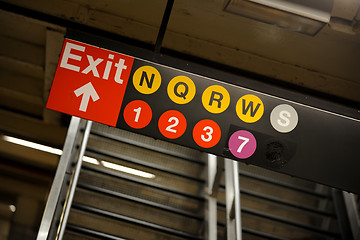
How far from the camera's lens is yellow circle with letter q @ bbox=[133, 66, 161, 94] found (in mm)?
2975

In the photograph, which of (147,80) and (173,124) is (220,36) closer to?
(147,80)

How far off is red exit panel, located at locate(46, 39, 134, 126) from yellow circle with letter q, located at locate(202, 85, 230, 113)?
57 cm

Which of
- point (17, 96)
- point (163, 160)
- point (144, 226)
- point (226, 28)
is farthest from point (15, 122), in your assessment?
point (226, 28)

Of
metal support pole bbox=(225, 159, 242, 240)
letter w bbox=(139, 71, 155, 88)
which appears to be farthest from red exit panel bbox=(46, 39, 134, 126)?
metal support pole bbox=(225, 159, 242, 240)

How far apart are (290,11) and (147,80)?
111 cm

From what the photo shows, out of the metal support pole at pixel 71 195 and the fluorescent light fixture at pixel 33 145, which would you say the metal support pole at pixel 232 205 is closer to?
the metal support pole at pixel 71 195

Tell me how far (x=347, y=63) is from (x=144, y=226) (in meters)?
2.70

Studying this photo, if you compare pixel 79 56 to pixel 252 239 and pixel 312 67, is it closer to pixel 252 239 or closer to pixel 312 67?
pixel 312 67

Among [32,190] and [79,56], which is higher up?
[32,190]

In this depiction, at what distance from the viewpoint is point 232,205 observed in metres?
4.21

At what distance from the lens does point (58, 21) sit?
407cm

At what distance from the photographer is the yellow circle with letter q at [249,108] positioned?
3008mm

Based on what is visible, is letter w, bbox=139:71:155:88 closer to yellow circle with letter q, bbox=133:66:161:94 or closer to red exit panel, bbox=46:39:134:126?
yellow circle with letter q, bbox=133:66:161:94

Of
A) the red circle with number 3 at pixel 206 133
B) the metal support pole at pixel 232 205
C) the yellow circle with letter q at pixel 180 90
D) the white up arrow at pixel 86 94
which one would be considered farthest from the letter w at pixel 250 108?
the metal support pole at pixel 232 205
